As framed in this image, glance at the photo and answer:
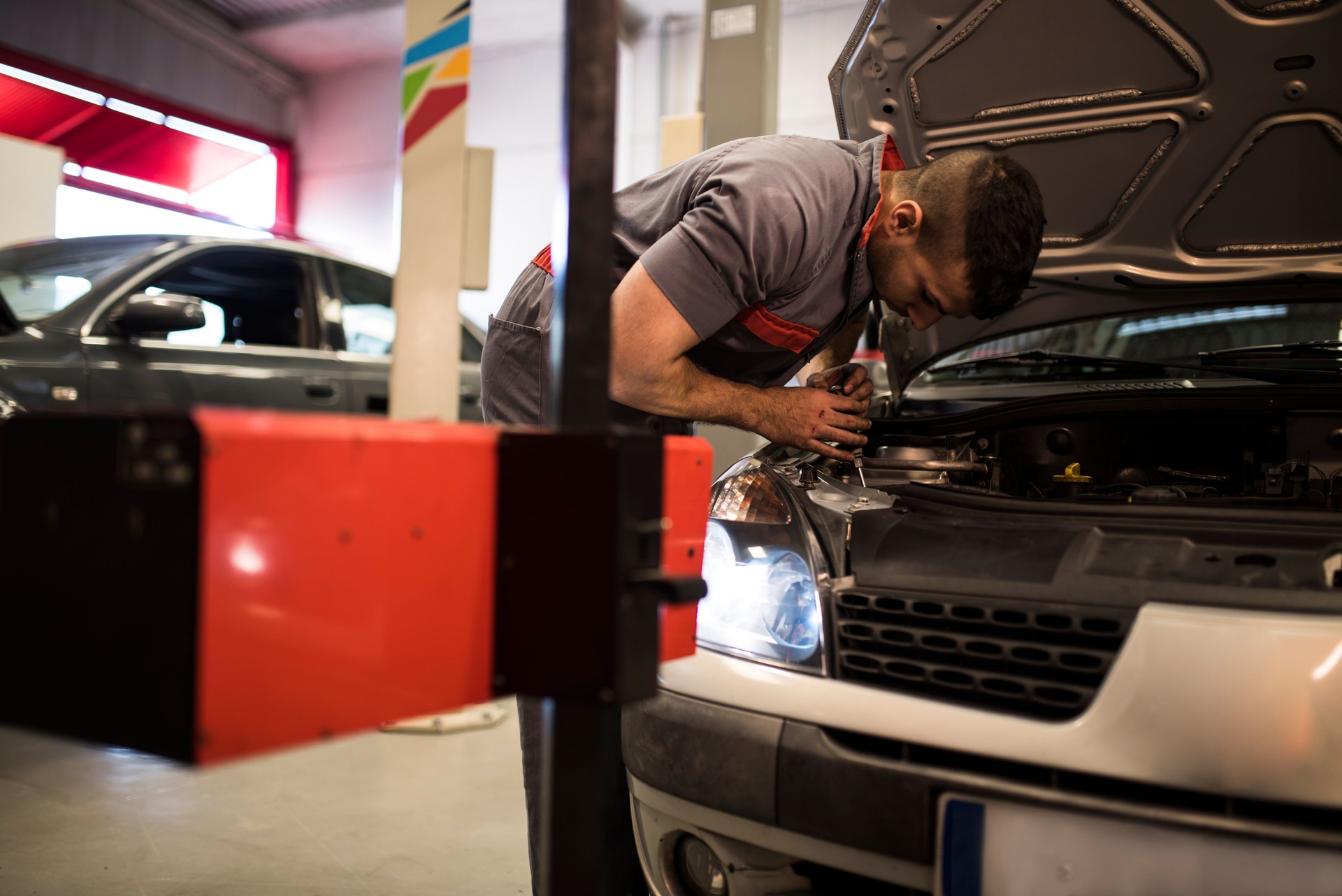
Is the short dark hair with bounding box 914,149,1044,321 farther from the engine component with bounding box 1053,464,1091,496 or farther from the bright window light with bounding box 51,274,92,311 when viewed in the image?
the bright window light with bounding box 51,274,92,311

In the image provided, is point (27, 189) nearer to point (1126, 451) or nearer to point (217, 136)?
point (217, 136)

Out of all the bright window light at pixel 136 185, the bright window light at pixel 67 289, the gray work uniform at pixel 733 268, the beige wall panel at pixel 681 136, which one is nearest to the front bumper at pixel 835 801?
the gray work uniform at pixel 733 268

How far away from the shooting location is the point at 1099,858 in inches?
37.1

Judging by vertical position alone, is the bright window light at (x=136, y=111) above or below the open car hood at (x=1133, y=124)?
above

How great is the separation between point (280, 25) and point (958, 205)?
406 inches

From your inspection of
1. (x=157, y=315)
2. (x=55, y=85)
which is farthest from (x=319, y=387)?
(x=55, y=85)

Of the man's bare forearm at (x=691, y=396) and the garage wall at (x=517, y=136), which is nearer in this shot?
the man's bare forearm at (x=691, y=396)

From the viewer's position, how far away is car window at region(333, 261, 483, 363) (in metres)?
3.66

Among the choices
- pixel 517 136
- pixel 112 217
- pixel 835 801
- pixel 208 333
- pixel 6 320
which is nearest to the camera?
pixel 835 801

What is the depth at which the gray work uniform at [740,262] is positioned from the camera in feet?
4.39

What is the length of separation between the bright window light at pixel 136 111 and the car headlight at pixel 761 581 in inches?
377

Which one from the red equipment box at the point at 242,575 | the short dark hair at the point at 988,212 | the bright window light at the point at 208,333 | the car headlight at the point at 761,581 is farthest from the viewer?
the bright window light at the point at 208,333

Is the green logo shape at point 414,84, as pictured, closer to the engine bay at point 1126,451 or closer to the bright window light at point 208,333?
the bright window light at point 208,333

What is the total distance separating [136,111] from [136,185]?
74 centimetres
